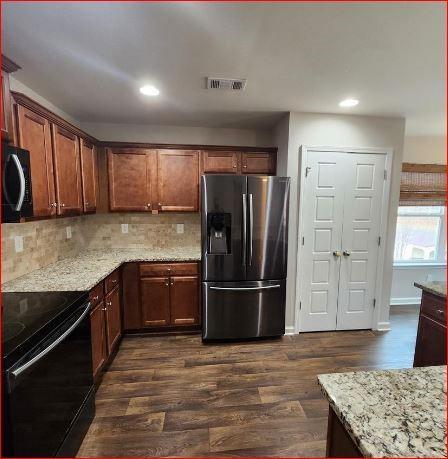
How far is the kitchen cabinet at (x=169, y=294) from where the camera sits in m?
2.76

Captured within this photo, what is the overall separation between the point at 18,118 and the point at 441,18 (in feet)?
7.85

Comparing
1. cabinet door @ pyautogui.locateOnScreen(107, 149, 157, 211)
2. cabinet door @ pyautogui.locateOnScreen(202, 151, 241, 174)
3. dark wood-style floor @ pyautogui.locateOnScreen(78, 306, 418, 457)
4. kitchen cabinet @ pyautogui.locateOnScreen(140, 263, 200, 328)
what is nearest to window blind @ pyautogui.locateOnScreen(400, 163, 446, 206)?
dark wood-style floor @ pyautogui.locateOnScreen(78, 306, 418, 457)

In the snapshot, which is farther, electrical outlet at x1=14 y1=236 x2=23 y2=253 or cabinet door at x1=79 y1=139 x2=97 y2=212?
cabinet door at x1=79 y1=139 x2=97 y2=212

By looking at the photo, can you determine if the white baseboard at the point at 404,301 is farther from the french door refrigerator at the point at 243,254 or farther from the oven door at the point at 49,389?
the oven door at the point at 49,389

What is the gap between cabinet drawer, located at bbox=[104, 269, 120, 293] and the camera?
7.32ft

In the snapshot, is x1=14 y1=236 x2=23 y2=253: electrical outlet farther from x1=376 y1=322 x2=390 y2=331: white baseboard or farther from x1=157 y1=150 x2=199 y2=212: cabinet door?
x1=376 y1=322 x2=390 y2=331: white baseboard

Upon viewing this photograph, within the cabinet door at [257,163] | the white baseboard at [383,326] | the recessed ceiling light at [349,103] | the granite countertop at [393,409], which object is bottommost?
the white baseboard at [383,326]

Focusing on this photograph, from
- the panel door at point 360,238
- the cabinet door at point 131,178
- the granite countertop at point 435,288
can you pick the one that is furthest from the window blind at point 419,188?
the cabinet door at point 131,178

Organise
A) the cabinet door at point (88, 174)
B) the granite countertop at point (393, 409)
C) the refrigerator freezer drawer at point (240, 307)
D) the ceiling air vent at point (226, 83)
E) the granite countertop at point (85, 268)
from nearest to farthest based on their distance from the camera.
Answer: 1. the granite countertop at point (393, 409)
2. the granite countertop at point (85, 268)
3. the ceiling air vent at point (226, 83)
4. the cabinet door at point (88, 174)
5. the refrigerator freezer drawer at point (240, 307)

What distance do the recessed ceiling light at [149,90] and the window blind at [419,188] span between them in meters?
2.63

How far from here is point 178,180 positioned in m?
2.99

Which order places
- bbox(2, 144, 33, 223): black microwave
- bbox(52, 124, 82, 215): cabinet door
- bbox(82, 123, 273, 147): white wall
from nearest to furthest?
bbox(2, 144, 33, 223): black microwave → bbox(52, 124, 82, 215): cabinet door → bbox(82, 123, 273, 147): white wall

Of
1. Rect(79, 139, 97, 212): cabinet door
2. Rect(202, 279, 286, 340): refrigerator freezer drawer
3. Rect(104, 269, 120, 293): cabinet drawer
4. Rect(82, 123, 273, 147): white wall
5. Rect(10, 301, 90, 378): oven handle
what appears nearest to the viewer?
Rect(10, 301, 90, 378): oven handle

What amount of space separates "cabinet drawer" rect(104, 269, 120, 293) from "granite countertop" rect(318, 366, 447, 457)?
190 cm
